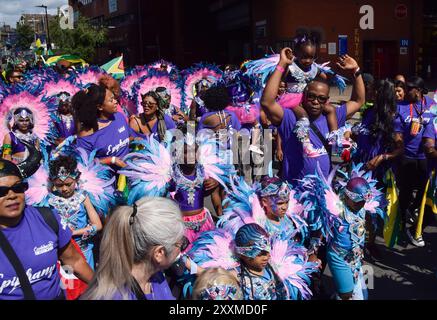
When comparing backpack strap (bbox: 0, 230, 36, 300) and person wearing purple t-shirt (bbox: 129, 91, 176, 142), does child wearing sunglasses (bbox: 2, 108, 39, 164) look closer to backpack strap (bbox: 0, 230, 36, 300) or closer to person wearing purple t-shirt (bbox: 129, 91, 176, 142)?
person wearing purple t-shirt (bbox: 129, 91, 176, 142)

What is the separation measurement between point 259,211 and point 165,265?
1.34m

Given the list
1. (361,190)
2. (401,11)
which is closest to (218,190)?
(361,190)

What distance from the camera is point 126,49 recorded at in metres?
41.1

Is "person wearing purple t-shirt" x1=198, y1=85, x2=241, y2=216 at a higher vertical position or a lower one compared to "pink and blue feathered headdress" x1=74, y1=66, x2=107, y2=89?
lower

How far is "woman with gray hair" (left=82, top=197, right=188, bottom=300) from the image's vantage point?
6.65 feet

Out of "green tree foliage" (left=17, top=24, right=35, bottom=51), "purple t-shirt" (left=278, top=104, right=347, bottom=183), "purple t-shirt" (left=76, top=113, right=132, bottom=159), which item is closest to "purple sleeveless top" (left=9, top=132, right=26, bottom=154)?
"purple t-shirt" (left=76, top=113, right=132, bottom=159)

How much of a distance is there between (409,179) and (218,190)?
2.12 meters

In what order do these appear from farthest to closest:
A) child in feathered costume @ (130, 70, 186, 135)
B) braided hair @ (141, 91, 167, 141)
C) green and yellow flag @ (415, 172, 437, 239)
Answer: child in feathered costume @ (130, 70, 186, 135)
braided hair @ (141, 91, 167, 141)
green and yellow flag @ (415, 172, 437, 239)

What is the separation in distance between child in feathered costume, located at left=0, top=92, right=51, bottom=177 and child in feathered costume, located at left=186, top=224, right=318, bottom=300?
2.84 m

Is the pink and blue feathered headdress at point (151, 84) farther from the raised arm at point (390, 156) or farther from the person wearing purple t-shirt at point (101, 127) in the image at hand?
the raised arm at point (390, 156)

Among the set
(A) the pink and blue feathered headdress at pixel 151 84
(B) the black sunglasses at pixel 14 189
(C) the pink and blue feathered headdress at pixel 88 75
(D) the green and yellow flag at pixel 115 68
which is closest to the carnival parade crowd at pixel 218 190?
(B) the black sunglasses at pixel 14 189
